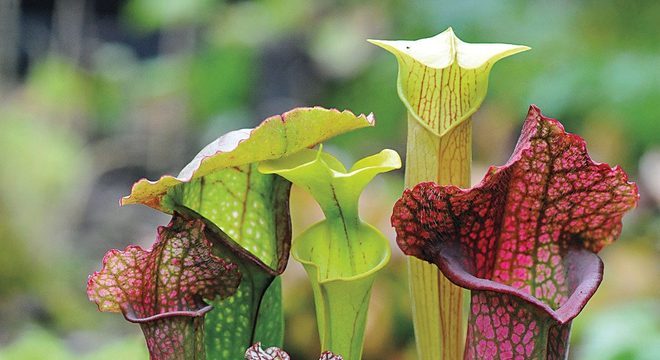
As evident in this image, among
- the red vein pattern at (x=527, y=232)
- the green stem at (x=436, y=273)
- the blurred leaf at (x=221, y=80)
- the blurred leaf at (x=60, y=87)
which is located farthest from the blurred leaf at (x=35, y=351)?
the blurred leaf at (x=60, y=87)

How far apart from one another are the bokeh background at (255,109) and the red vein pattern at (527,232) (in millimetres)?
1191

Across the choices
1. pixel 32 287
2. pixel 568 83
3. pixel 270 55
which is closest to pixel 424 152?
pixel 568 83

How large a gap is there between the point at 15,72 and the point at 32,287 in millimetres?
2748

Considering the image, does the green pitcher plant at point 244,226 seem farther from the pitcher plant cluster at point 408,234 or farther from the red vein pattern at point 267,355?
the red vein pattern at point 267,355

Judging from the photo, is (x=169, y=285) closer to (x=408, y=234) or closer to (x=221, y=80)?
(x=408, y=234)

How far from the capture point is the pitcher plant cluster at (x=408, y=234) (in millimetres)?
773

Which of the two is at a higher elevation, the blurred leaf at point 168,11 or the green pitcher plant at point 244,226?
the blurred leaf at point 168,11

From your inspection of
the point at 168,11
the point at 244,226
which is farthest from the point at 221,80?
the point at 244,226

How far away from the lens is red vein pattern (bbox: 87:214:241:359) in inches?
32.3

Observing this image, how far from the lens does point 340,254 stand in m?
0.87

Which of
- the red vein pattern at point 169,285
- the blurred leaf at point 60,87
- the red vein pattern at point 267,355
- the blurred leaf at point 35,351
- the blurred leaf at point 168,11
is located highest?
the blurred leaf at point 168,11

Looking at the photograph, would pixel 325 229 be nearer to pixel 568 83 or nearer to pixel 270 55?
pixel 568 83

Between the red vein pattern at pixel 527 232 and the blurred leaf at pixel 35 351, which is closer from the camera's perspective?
the red vein pattern at pixel 527 232

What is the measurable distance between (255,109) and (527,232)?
13.9 feet
